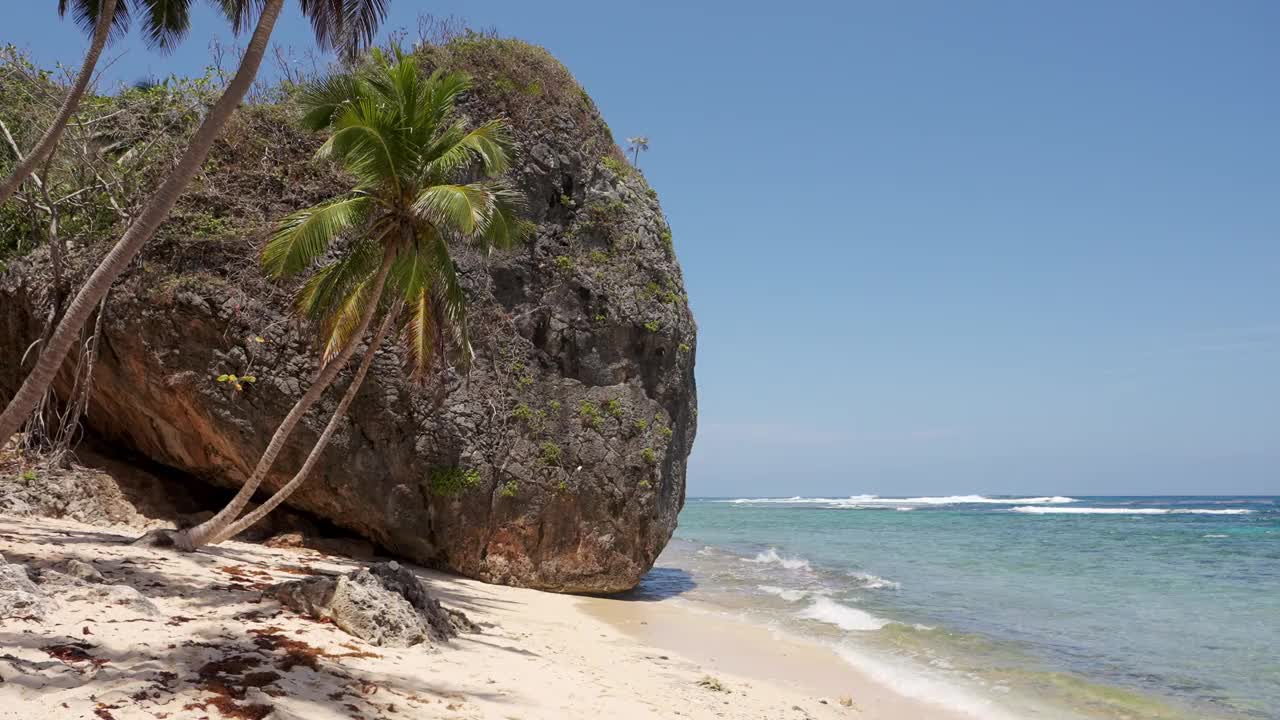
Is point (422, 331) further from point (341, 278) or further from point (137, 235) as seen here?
point (137, 235)

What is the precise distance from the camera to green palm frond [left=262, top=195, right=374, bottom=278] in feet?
29.8

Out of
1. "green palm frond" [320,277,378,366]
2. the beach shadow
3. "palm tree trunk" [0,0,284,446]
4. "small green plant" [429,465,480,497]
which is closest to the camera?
"palm tree trunk" [0,0,284,446]

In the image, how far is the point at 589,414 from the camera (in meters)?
13.9

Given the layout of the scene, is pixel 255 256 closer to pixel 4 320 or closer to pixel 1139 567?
pixel 4 320

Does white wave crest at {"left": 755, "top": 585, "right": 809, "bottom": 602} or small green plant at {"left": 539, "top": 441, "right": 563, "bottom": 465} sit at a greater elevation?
small green plant at {"left": 539, "top": 441, "right": 563, "bottom": 465}

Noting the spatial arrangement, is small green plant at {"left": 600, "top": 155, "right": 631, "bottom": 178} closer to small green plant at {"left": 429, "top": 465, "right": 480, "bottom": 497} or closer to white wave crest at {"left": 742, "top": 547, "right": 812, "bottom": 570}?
small green plant at {"left": 429, "top": 465, "right": 480, "bottom": 497}

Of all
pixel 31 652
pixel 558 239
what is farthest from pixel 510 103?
pixel 31 652

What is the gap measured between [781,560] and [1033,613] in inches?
343

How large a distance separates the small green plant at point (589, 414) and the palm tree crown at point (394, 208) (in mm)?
3737

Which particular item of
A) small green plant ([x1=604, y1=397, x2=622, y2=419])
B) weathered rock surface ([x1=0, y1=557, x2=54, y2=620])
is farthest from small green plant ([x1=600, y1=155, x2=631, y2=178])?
weathered rock surface ([x1=0, y1=557, x2=54, y2=620])

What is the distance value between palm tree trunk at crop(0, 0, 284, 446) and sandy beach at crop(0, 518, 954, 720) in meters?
1.53

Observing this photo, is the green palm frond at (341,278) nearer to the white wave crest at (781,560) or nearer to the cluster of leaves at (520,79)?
the cluster of leaves at (520,79)

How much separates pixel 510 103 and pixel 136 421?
317 inches

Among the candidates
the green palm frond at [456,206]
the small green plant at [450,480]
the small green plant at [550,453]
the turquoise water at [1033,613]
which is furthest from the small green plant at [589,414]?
the green palm frond at [456,206]
